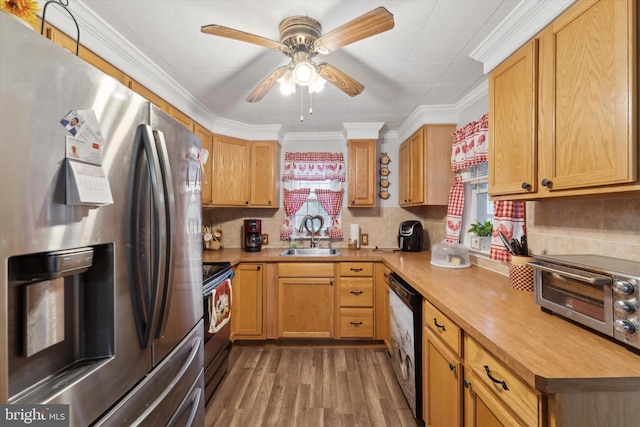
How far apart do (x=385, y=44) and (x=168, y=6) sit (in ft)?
3.79

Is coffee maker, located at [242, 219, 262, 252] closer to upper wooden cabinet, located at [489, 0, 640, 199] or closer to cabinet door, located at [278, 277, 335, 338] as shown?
cabinet door, located at [278, 277, 335, 338]

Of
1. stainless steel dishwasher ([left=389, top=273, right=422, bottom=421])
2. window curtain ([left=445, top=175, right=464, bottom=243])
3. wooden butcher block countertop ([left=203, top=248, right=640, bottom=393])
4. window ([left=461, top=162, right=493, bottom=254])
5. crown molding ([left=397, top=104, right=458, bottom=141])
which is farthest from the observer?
crown molding ([left=397, top=104, right=458, bottom=141])

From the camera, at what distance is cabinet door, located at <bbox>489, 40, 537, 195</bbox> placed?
1.25m

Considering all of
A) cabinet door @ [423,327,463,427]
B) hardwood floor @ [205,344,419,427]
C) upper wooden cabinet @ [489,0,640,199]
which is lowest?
hardwood floor @ [205,344,419,427]

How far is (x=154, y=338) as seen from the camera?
88 centimetres

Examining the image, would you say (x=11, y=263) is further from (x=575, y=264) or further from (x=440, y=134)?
(x=440, y=134)

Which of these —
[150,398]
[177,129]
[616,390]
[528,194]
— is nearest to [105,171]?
[177,129]

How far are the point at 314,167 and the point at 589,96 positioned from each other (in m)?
2.58

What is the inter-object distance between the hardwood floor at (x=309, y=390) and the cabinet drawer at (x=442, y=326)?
739mm

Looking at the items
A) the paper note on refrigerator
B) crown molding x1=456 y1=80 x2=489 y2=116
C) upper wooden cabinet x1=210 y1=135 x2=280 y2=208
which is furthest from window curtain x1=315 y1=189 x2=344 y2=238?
the paper note on refrigerator

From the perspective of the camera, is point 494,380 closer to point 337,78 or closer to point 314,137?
point 337,78

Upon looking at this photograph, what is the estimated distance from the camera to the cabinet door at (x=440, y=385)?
4.01ft

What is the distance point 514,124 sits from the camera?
1.37 meters

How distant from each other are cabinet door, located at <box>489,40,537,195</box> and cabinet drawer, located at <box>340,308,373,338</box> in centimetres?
165
